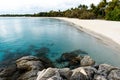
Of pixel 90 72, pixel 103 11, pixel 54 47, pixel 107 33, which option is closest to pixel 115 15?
pixel 103 11

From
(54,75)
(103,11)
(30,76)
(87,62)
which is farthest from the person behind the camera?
(103,11)

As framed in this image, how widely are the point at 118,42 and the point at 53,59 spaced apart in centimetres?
807

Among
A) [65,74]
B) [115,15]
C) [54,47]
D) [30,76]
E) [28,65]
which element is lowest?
[54,47]

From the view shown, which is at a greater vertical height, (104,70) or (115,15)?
(115,15)

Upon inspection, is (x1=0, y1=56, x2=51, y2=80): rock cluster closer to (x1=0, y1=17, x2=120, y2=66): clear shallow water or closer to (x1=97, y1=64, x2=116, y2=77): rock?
(x1=0, y1=17, x2=120, y2=66): clear shallow water

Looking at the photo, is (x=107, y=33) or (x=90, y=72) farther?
(x=107, y=33)

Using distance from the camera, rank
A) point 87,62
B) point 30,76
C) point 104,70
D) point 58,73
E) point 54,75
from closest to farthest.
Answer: point 54,75
point 58,73
point 104,70
point 30,76
point 87,62

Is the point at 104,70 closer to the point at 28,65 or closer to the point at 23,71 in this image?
the point at 28,65

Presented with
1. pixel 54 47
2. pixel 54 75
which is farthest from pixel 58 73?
pixel 54 47

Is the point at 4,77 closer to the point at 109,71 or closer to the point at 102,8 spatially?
the point at 109,71

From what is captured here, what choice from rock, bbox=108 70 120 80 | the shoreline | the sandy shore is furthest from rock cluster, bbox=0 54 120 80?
the sandy shore

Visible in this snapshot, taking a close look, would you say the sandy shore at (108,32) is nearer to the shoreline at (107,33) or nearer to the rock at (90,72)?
the shoreline at (107,33)

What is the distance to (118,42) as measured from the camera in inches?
736

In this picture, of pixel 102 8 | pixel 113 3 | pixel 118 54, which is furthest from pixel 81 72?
pixel 102 8
